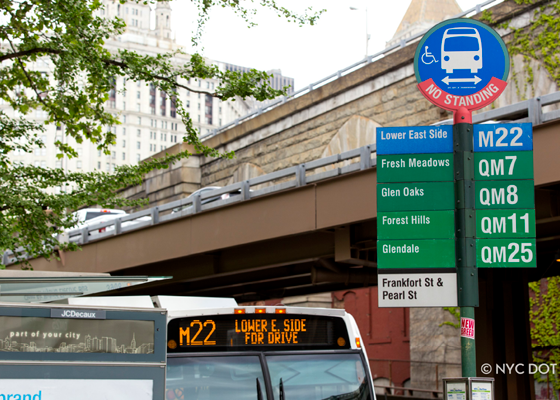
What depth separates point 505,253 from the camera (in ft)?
20.5

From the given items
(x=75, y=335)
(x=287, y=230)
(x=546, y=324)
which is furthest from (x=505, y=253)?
(x=546, y=324)

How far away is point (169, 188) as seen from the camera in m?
40.5

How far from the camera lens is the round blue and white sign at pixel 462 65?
6.62 meters

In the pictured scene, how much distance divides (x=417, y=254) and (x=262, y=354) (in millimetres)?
1884

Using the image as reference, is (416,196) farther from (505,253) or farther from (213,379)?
(213,379)

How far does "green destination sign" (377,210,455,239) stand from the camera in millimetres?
6449

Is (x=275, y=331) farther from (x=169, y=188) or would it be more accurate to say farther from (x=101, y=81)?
(x=169, y=188)

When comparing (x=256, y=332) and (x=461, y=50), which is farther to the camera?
(x=256, y=332)

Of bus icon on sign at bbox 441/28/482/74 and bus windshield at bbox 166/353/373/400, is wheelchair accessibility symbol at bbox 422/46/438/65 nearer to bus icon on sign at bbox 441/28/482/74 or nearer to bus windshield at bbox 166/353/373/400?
bus icon on sign at bbox 441/28/482/74

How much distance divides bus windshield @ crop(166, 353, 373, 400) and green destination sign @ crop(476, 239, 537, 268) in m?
1.91

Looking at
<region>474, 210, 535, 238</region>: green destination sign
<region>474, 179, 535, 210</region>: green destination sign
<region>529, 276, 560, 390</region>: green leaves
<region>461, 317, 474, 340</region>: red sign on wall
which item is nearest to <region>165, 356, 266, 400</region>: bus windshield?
<region>461, 317, 474, 340</region>: red sign on wall

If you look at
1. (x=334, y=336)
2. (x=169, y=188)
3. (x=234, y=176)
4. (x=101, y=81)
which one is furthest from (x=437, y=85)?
(x=169, y=188)

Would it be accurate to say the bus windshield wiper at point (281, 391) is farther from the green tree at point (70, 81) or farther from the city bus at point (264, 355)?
the green tree at point (70, 81)

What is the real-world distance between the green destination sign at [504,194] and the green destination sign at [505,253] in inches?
13.4
